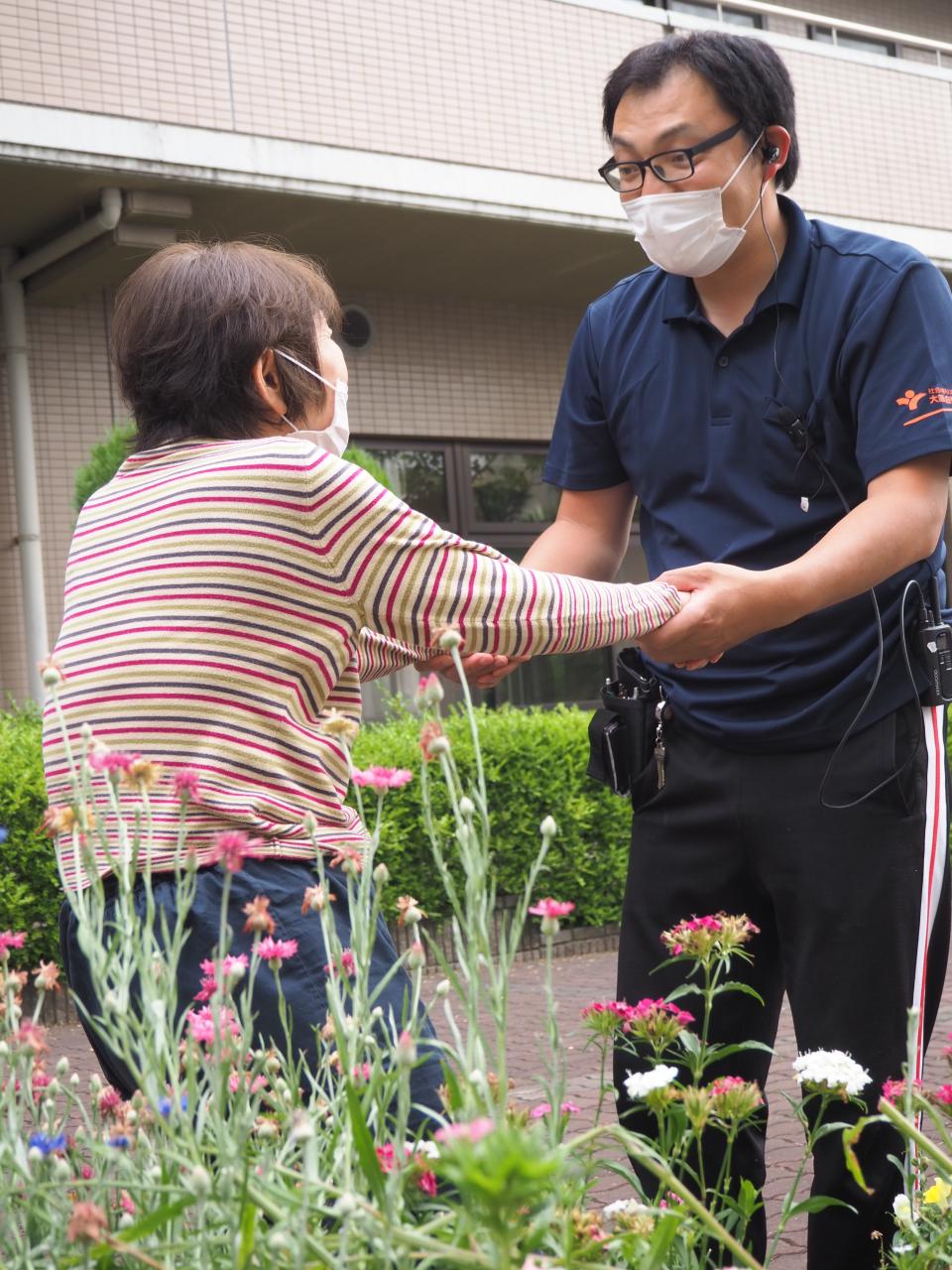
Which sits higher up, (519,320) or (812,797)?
(519,320)

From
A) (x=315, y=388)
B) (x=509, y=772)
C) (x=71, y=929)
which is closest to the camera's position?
(x=71, y=929)

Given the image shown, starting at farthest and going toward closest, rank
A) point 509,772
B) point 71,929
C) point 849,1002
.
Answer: point 509,772 → point 849,1002 → point 71,929

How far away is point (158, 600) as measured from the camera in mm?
1963

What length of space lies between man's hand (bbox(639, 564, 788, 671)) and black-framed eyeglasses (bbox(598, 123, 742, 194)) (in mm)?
746

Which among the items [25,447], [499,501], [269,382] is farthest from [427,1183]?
[499,501]

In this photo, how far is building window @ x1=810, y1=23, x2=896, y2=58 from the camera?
1352cm

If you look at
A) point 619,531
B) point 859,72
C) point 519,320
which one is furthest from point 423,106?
point 619,531

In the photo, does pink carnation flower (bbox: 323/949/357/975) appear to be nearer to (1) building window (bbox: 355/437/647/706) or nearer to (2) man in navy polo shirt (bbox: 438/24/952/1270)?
(2) man in navy polo shirt (bbox: 438/24/952/1270)

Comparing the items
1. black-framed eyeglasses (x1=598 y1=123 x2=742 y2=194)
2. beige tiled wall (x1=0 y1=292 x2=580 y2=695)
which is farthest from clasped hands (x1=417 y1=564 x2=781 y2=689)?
beige tiled wall (x1=0 y1=292 x2=580 y2=695)

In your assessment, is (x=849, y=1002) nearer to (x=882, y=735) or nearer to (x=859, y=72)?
(x=882, y=735)

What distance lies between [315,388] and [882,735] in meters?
1.07

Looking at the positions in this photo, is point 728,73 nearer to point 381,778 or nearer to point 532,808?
point 381,778

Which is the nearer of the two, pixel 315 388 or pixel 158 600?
pixel 158 600

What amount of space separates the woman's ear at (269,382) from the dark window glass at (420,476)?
30.2ft
